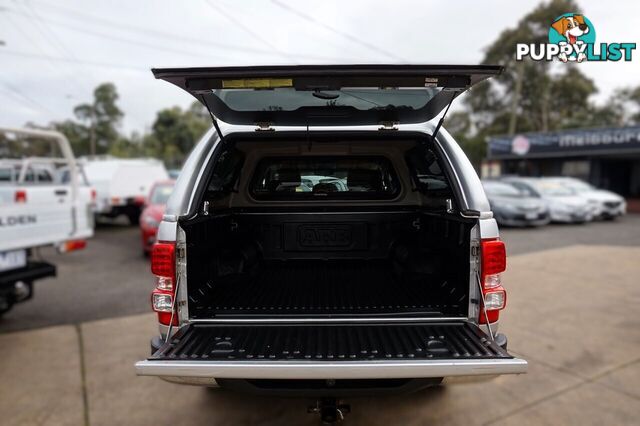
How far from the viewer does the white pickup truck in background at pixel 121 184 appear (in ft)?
39.1

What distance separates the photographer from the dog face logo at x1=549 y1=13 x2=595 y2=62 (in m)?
6.79

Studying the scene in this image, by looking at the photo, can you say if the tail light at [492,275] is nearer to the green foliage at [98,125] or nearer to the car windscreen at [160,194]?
the car windscreen at [160,194]

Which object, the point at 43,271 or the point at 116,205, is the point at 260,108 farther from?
the point at 116,205

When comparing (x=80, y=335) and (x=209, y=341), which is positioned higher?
(x=209, y=341)

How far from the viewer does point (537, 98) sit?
1351 inches

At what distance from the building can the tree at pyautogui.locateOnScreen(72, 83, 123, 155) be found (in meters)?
35.7

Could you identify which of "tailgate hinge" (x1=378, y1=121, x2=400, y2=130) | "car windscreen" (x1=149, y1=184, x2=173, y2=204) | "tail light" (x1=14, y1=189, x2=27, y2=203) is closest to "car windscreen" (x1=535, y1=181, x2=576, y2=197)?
"car windscreen" (x1=149, y1=184, x2=173, y2=204)

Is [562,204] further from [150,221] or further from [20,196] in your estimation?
[20,196]

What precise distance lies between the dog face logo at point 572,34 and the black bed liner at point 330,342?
6036 mm

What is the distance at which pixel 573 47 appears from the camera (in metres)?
7.08

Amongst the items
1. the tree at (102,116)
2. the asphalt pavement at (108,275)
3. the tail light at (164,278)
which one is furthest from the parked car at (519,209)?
the tree at (102,116)

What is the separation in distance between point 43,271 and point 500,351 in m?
4.23

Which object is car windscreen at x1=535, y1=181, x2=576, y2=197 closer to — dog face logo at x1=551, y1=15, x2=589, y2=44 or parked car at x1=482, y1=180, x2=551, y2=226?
parked car at x1=482, y1=180, x2=551, y2=226

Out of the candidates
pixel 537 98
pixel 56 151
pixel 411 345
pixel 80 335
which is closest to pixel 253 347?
pixel 411 345
